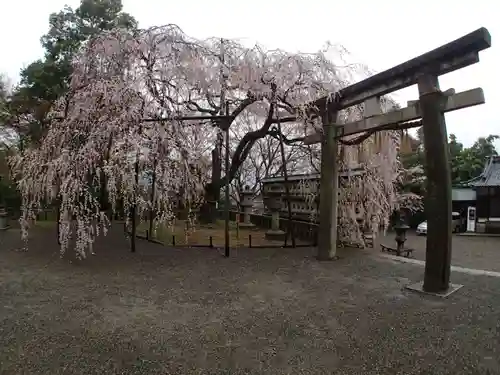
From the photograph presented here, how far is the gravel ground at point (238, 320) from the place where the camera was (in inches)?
136

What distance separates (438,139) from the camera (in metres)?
5.45

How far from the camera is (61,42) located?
554 inches

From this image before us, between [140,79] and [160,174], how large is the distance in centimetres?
215

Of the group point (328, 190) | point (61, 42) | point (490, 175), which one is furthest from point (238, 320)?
point (490, 175)

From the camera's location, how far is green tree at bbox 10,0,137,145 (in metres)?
13.9

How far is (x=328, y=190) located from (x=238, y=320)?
171 inches

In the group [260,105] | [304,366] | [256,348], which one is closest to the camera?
[304,366]

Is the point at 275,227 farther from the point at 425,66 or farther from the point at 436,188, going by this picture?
the point at 425,66

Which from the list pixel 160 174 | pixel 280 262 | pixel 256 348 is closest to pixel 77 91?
pixel 160 174

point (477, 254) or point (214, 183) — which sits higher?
point (214, 183)

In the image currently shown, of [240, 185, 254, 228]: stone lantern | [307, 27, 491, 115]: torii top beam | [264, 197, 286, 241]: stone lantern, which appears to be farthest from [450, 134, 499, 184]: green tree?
[307, 27, 491, 115]: torii top beam

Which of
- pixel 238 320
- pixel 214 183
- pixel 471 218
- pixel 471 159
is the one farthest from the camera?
pixel 471 159

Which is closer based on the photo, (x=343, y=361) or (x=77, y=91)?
(x=343, y=361)

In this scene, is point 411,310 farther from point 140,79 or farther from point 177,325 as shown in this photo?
point 140,79
